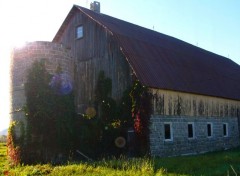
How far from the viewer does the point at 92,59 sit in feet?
81.9

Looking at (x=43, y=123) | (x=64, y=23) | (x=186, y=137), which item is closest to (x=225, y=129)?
(x=186, y=137)

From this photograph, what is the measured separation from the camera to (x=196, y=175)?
13148 millimetres

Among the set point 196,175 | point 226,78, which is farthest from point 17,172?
point 226,78

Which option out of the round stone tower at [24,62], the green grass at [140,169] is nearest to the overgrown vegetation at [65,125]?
the round stone tower at [24,62]

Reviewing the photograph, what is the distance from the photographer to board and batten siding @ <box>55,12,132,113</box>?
22.9 meters

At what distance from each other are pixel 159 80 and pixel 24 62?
823cm

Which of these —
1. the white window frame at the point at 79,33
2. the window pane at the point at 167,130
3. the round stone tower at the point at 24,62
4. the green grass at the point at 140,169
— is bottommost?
the green grass at the point at 140,169

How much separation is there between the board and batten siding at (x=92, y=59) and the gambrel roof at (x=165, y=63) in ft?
1.84

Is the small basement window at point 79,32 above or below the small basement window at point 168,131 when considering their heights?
above

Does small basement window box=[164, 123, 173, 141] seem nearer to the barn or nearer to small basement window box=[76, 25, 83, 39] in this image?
the barn

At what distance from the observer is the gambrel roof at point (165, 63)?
2253 cm

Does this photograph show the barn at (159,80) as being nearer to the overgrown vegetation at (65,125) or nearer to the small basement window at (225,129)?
the small basement window at (225,129)

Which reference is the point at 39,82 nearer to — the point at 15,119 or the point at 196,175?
the point at 15,119

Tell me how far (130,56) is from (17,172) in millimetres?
9804
